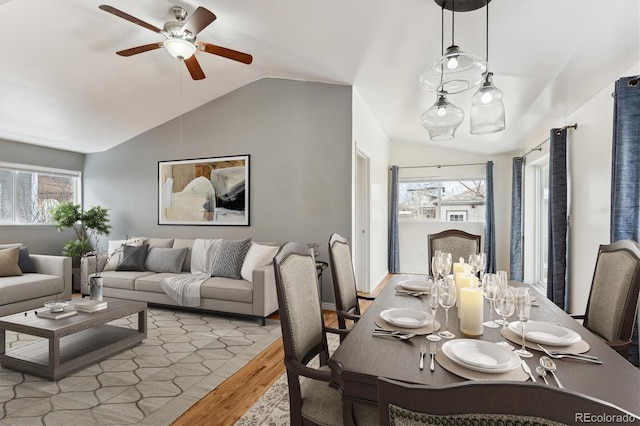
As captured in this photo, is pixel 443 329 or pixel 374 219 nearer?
pixel 443 329

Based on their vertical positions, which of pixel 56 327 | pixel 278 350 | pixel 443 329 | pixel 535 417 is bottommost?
pixel 278 350

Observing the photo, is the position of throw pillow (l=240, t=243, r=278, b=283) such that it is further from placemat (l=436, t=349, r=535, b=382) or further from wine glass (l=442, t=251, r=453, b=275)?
placemat (l=436, t=349, r=535, b=382)

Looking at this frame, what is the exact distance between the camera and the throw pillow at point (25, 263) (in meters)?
4.18

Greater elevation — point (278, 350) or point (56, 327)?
point (56, 327)

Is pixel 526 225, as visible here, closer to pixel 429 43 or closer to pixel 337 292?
pixel 429 43

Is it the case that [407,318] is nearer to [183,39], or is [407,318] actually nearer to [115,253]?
[183,39]

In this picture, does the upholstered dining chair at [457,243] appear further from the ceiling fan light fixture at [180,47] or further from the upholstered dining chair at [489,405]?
the ceiling fan light fixture at [180,47]

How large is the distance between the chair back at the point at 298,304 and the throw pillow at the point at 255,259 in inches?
85.4

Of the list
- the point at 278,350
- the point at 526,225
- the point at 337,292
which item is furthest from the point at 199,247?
the point at 526,225

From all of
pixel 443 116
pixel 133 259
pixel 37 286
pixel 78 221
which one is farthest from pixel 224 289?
pixel 78 221

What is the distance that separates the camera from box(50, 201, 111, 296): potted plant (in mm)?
5027

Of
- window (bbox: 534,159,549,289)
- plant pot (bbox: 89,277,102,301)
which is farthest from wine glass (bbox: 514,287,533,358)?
window (bbox: 534,159,549,289)

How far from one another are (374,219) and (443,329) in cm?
377

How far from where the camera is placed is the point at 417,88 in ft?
11.5
